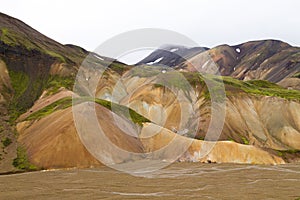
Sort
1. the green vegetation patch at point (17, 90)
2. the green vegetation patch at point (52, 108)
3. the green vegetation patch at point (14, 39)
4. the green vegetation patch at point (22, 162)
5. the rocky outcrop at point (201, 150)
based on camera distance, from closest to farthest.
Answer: the green vegetation patch at point (22, 162), the rocky outcrop at point (201, 150), the green vegetation patch at point (52, 108), the green vegetation patch at point (17, 90), the green vegetation patch at point (14, 39)

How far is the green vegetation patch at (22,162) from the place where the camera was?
161 ft

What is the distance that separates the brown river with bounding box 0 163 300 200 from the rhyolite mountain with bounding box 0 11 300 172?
9.26 m

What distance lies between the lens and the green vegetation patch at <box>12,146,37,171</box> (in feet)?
161

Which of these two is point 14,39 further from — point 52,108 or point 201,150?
point 201,150

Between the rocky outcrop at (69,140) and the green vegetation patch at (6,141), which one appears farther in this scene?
the green vegetation patch at (6,141)

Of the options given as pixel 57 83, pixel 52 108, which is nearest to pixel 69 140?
pixel 52 108

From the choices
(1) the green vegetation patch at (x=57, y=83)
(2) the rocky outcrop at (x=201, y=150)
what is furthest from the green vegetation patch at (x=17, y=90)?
(2) the rocky outcrop at (x=201, y=150)

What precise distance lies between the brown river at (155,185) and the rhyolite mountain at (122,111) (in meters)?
9.26

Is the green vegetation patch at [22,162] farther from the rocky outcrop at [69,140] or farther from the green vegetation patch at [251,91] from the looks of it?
the green vegetation patch at [251,91]

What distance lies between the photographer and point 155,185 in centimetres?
3559

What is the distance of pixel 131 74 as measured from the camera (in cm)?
11762

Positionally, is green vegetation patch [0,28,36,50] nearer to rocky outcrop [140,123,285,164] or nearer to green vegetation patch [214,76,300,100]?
rocky outcrop [140,123,285,164]

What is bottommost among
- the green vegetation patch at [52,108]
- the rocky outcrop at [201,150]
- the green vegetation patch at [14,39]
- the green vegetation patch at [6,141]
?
the rocky outcrop at [201,150]

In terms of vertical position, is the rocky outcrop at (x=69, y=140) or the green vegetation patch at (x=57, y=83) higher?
the green vegetation patch at (x=57, y=83)
